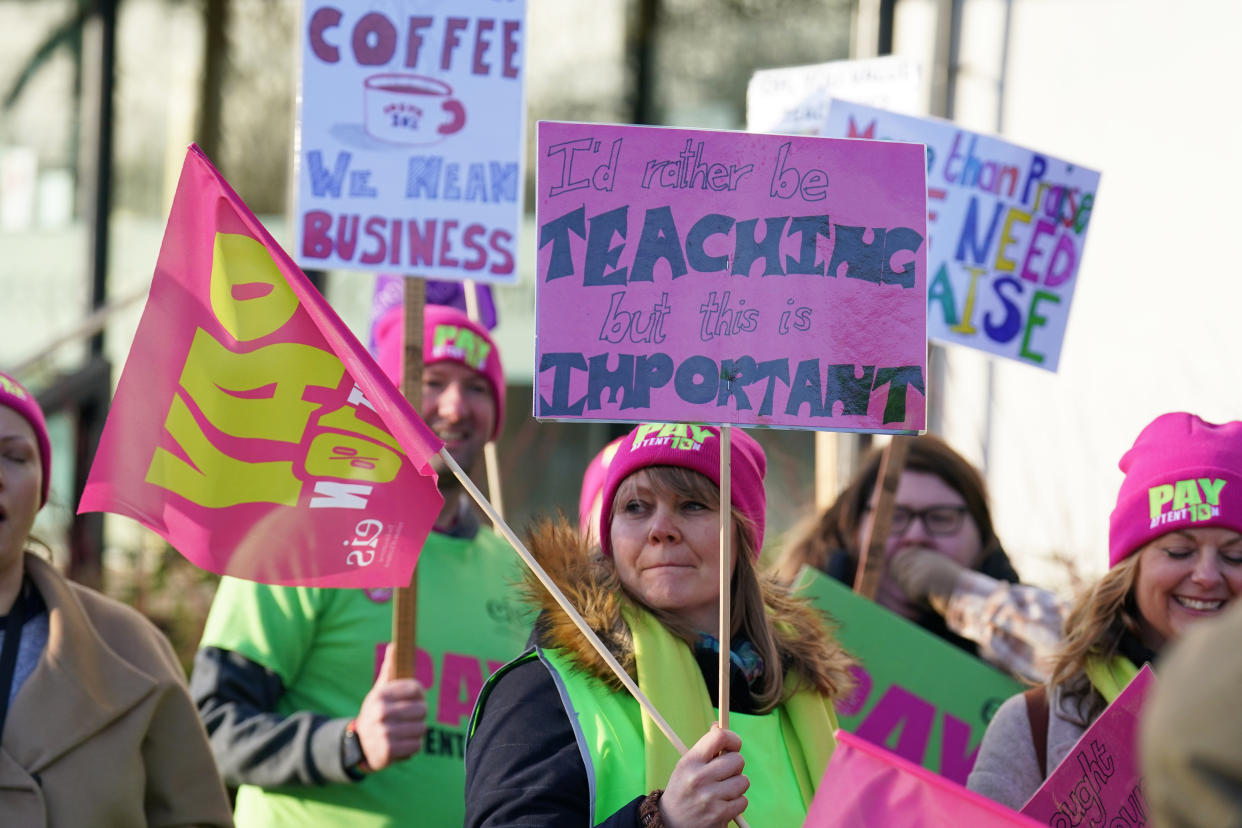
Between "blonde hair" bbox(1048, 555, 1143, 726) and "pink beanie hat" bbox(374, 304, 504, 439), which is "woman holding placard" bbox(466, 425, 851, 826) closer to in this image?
"blonde hair" bbox(1048, 555, 1143, 726)

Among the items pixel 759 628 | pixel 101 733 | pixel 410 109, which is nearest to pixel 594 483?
pixel 759 628

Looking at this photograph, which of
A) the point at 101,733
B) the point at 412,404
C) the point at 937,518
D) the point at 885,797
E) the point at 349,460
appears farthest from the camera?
the point at 937,518

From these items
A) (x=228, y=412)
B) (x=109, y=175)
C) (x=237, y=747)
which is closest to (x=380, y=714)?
(x=237, y=747)

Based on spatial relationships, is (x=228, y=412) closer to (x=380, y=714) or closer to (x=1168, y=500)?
(x=380, y=714)

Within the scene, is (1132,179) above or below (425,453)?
above

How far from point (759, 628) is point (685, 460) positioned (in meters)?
0.32

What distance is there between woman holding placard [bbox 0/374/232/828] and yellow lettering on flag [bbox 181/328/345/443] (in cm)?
42

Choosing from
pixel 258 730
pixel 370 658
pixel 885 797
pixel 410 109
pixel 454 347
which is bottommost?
pixel 258 730

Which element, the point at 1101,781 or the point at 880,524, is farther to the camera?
the point at 880,524

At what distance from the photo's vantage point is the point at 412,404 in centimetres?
334

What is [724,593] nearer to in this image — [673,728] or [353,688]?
[673,728]

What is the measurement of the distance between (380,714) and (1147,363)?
3.59 metres

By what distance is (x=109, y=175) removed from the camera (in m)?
8.01

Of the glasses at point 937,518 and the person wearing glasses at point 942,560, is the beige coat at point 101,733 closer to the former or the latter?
the person wearing glasses at point 942,560
